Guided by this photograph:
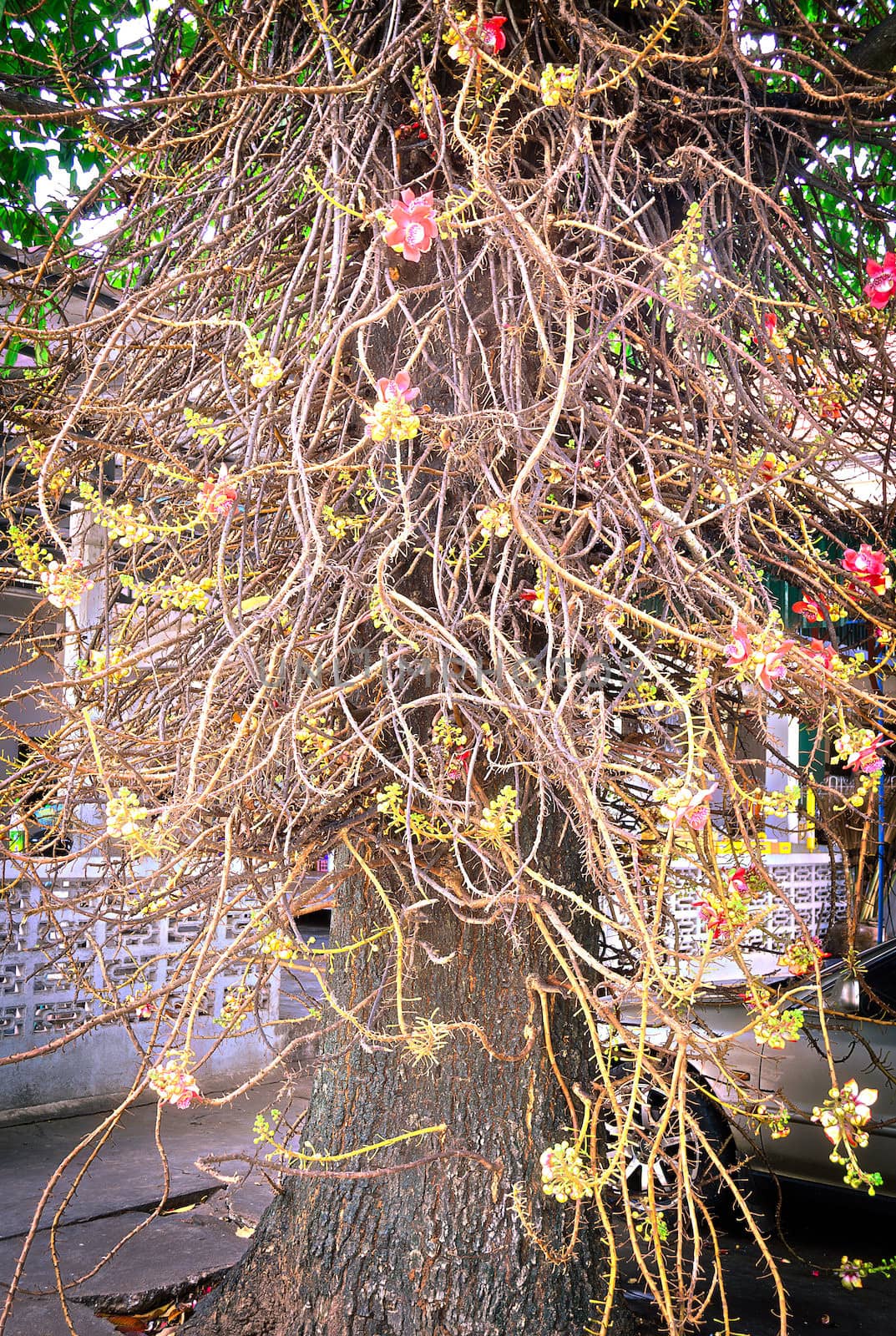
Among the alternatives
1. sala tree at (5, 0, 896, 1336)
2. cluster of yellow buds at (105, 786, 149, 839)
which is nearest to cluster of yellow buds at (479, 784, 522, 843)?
sala tree at (5, 0, 896, 1336)

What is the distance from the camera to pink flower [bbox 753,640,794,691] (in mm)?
1636

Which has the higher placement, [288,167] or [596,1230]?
[288,167]

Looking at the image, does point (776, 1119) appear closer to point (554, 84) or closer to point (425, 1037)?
point (425, 1037)

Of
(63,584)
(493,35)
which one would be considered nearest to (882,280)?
(493,35)

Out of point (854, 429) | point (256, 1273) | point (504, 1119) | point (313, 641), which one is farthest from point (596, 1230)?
point (854, 429)

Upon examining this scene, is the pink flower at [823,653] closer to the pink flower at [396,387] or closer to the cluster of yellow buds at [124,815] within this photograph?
the pink flower at [396,387]

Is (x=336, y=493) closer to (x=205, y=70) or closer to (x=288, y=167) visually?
(x=288, y=167)

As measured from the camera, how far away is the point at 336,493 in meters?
2.36

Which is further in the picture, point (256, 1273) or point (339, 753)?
point (256, 1273)

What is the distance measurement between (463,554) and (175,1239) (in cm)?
328

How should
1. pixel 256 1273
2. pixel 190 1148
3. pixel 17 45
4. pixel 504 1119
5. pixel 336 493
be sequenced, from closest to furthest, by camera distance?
1. pixel 336 493
2. pixel 504 1119
3. pixel 256 1273
4. pixel 17 45
5. pixel 190 1148

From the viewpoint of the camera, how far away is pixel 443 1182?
2.64m

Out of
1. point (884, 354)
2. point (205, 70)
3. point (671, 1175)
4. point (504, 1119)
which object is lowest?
point (671, 1175)

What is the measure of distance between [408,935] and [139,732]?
3.09 feet
